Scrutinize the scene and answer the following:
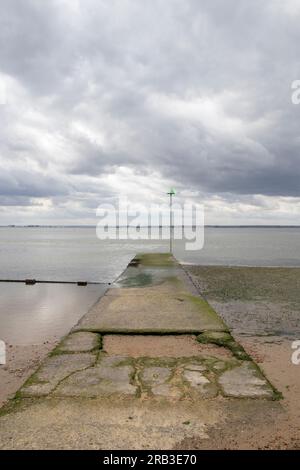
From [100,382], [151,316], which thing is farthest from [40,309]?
[100,382]

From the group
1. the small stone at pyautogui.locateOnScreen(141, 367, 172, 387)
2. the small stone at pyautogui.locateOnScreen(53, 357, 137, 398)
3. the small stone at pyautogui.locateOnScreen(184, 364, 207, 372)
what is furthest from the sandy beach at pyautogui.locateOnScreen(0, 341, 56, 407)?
the small stone at pyautogui.locateOnScreen(184, 364, 207, 372)

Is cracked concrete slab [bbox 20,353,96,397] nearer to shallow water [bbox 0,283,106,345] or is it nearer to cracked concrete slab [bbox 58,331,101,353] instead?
cracked concrete slab [bbox 58,331,101,353]

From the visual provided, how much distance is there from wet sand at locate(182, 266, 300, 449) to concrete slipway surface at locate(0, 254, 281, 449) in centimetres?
18

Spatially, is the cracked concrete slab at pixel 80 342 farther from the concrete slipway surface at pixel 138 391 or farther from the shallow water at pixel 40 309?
the shallow water at pixel 40 309

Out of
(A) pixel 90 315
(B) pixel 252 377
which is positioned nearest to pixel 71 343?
(A) pixel 90 315

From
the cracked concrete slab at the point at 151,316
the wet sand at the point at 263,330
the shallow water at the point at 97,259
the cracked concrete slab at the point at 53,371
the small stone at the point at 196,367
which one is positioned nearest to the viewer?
the wet sand at the point at 263,330

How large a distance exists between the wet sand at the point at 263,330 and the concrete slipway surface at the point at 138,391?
185 mm

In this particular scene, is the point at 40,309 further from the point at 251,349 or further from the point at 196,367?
the point at 196,367

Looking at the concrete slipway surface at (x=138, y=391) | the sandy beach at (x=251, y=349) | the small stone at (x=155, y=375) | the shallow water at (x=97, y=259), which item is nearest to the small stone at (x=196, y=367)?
the concrete slipway surface at (x=138, y=391)

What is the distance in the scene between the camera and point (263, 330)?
10.7 meters

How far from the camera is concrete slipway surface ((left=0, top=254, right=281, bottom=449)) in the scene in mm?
4461

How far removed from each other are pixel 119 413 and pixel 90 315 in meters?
6.17

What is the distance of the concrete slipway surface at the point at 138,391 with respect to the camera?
14.6 ft

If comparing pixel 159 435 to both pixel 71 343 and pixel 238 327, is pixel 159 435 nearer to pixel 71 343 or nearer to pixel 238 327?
pixel 71 343
